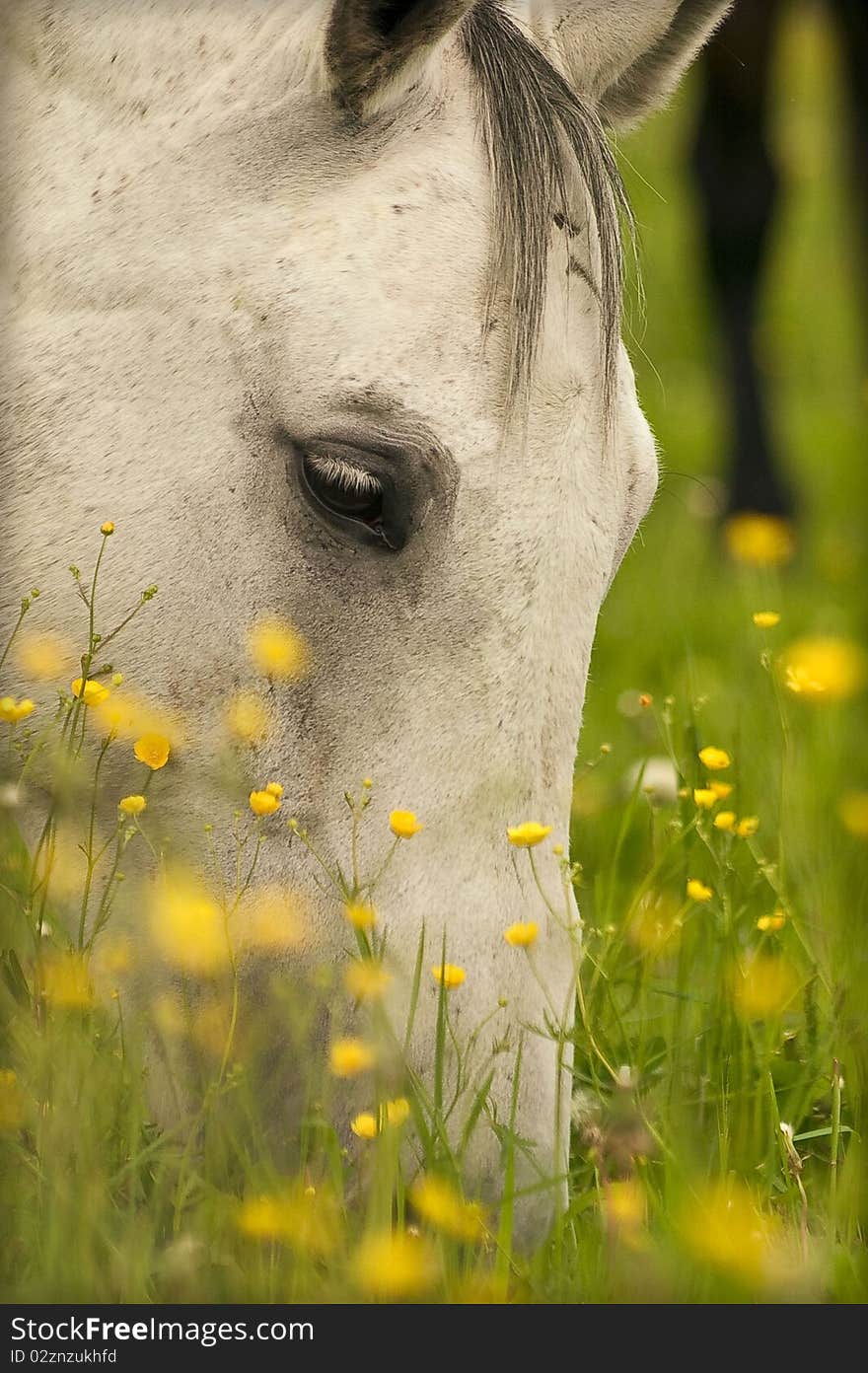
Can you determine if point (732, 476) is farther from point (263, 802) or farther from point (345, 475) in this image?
point (263, 802)

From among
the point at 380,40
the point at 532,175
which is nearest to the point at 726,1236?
the point at 532,175

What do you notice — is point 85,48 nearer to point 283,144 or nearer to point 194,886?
point 283,144

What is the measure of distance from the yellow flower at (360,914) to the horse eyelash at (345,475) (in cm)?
49

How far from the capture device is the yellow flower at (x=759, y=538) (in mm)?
3551

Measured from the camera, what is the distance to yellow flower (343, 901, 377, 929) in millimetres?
1564

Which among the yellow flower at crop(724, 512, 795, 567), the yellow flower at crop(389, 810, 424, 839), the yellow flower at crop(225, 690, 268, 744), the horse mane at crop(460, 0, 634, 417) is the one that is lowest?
the yellow flower at crop(389, 810, 424, 839)

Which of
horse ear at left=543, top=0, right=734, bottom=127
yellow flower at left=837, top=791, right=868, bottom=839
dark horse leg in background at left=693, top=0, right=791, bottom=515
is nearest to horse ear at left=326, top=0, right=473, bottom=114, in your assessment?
horse ear at left=543, top=0, right=734, bottom=127

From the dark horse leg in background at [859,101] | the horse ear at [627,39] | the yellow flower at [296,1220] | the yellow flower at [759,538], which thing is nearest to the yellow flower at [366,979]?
the yellow flower at [296,1220]

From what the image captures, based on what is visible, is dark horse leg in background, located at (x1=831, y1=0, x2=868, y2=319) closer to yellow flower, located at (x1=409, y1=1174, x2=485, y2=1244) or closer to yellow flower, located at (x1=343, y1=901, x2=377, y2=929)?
yellow flower, located at (x1=343, y1=901, x2=377, y2=929)

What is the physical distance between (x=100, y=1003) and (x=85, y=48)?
1306 millimetres

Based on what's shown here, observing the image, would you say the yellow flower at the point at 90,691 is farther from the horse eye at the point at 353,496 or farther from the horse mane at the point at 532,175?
the horse mane at the point at 532,175

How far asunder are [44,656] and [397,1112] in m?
0.78

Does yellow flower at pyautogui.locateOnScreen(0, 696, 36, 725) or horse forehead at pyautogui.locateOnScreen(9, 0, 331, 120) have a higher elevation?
horse forehead at pyautogui.locateOnScreen(9, 0, 331, 120)

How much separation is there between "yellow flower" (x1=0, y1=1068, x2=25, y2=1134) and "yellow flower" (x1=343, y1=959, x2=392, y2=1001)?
1.22 ft
